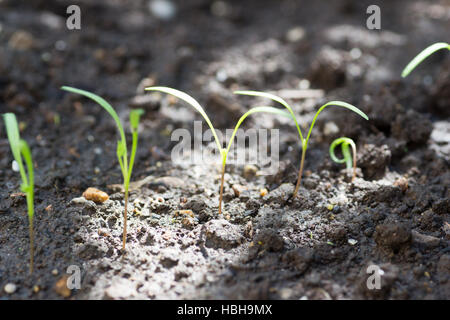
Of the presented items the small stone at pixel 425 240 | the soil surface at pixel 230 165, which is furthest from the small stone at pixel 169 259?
→ the small stone at pixel 425 240

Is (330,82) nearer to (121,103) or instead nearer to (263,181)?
(263,181)

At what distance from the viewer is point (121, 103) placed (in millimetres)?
2379

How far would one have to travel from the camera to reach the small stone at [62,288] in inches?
53.4

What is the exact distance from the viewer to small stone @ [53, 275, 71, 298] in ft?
4.45

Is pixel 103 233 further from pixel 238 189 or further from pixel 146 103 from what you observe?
pixel 146 103

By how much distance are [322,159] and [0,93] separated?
1.71 meters

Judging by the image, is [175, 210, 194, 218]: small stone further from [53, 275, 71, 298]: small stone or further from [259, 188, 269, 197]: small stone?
[53, 275, 71, 298]: small stone

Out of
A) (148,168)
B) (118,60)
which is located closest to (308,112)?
(148,168)

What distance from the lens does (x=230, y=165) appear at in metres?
1.96

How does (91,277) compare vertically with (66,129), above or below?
below

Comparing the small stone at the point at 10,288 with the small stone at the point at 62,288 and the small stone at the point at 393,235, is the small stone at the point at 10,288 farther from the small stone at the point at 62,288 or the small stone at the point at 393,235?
the small stone at the point at 393,235

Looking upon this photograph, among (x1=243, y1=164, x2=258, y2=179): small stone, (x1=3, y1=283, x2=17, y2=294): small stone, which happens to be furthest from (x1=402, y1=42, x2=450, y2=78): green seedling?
(x1=3, y1=283, x2=17, y2=294): small stone
